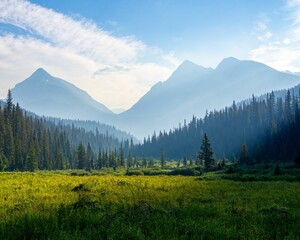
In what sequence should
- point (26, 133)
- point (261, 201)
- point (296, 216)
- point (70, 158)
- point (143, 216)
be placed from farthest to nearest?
point (70, 158)
point (26, 133)
point (261, 201)
point (296, 216)
point (143, 216)

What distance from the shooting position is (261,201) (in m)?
17.1

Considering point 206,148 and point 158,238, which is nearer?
point 158,238

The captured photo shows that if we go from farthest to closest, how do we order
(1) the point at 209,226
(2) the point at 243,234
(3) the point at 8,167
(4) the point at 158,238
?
(3) the point at 8,167
(1) the point at 209,226
(2) the point at 243,234
(4) the point at 158,238

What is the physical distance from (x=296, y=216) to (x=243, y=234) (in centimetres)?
425

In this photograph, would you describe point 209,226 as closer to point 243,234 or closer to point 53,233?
point 243,234

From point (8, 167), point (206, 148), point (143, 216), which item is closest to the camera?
point (143, 216)

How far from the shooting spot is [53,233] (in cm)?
905

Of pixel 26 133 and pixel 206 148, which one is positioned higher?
pixel 26 133

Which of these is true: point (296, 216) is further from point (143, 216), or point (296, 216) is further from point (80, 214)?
point (80, 214)

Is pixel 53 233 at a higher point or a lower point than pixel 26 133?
lower

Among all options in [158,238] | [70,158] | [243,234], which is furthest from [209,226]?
[70,158]

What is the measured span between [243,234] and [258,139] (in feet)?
570

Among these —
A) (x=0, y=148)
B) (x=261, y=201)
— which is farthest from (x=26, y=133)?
(x=261, y=201)

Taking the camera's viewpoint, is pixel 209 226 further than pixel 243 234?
Yes
